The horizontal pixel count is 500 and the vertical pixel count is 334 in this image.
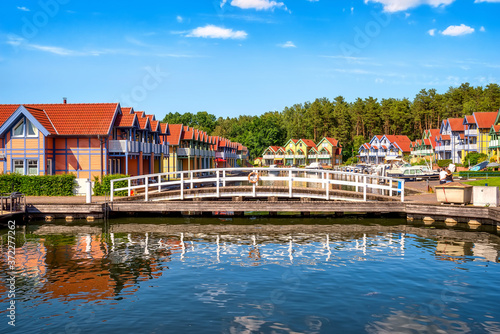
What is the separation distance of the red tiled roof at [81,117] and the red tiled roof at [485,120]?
209 ft

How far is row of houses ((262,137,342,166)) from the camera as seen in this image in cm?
13875

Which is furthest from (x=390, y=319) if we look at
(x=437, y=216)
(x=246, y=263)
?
(x=437, y=216)

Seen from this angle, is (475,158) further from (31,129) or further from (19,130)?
(19,130)

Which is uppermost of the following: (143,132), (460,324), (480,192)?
(143,132)

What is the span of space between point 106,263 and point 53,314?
5.62m

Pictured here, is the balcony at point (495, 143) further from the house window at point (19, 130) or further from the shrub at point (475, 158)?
the house window at point (19, 130)

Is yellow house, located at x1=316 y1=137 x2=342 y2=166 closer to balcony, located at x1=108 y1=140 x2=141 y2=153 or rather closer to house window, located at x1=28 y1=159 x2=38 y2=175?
balcony, located at x1=108 y1=140 x2=141 y2=153

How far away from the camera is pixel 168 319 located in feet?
37.2

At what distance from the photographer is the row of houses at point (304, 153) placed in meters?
139

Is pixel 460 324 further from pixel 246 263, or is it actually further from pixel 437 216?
pixel 437 216

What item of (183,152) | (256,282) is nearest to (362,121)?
(183,152)

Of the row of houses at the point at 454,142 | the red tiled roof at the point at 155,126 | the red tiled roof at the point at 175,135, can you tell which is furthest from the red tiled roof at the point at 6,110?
the row of houses at the point at 454,142
